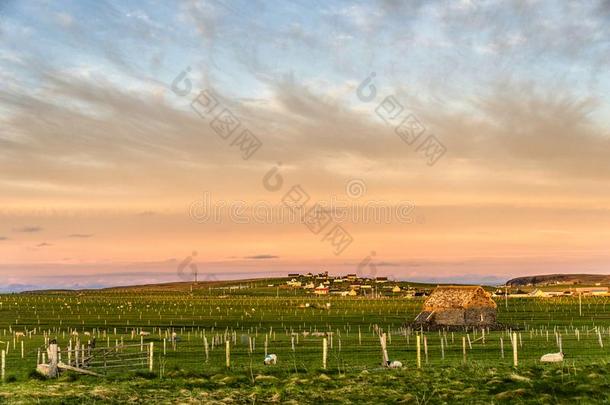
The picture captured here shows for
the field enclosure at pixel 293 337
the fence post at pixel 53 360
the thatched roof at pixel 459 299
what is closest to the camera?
the fence post at pixel 53 360

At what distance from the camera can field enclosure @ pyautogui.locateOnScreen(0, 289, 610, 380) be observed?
124 ft

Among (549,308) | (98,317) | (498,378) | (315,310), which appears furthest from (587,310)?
(498,378)

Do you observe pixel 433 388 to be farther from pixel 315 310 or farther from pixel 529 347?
pixel 315 310

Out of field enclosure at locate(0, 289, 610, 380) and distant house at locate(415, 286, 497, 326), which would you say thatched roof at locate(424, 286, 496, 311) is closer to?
distant house at locate(415, 286, 497, 326)

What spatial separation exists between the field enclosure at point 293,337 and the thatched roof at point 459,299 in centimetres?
399

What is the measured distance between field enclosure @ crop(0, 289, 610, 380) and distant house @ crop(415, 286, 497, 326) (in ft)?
8.48

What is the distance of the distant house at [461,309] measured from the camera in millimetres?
76625

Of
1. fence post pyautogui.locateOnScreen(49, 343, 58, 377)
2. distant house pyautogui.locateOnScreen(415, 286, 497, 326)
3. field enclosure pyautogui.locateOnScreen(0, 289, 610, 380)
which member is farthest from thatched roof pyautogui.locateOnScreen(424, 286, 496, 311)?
fence post pyautogui.locateOnScreen(49, 343, 58, 377)

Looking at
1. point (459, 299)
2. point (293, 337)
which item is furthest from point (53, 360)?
point (459, 299)

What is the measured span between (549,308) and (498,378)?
109m

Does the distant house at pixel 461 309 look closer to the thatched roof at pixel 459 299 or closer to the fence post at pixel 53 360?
the thatched roof at pixel 459 299

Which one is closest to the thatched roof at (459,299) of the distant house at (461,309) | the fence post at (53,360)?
the distant house at (461,309)

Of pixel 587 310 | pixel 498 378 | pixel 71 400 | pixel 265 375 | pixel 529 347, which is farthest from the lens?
pixel 587 310

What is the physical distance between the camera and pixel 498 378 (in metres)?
24.3
